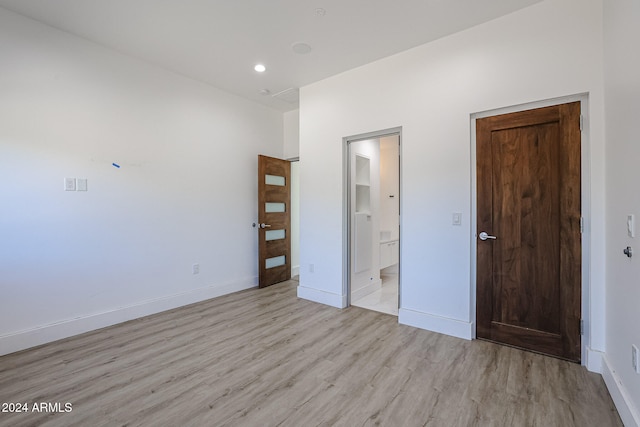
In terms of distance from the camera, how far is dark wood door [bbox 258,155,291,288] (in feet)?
14.8

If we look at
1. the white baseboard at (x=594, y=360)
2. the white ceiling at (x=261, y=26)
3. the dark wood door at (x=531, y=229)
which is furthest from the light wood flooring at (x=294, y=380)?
the white ceiling at (x=261, y=26)

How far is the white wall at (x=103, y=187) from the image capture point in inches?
100

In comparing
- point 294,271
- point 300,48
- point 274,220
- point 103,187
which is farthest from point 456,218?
point 103,187

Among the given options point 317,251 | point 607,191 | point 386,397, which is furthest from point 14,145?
point 607,191

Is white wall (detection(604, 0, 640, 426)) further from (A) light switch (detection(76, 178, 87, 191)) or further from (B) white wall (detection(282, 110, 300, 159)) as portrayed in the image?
(A) light switch (detection(76, 178, 87, 191))

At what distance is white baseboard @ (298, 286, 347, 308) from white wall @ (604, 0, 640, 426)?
2359 millimetres

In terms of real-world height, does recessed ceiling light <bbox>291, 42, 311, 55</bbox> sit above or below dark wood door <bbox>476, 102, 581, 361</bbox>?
above

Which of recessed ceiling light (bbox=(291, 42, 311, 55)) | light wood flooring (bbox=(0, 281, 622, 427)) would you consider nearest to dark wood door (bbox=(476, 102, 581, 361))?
light wood flooring (bbox=(0, 281, 622, 427))

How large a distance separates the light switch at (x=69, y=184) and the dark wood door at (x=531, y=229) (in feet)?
13.0

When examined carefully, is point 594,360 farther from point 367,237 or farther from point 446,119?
point 367,237

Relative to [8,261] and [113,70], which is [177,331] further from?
[113,70]

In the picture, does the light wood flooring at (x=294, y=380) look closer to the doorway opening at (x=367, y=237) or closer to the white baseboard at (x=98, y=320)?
the white baseboard at (x=98, y=320)

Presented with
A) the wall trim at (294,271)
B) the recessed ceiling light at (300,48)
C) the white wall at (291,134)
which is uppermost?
the recessed ceiling light at (300,48)

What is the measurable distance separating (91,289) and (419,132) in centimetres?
379
